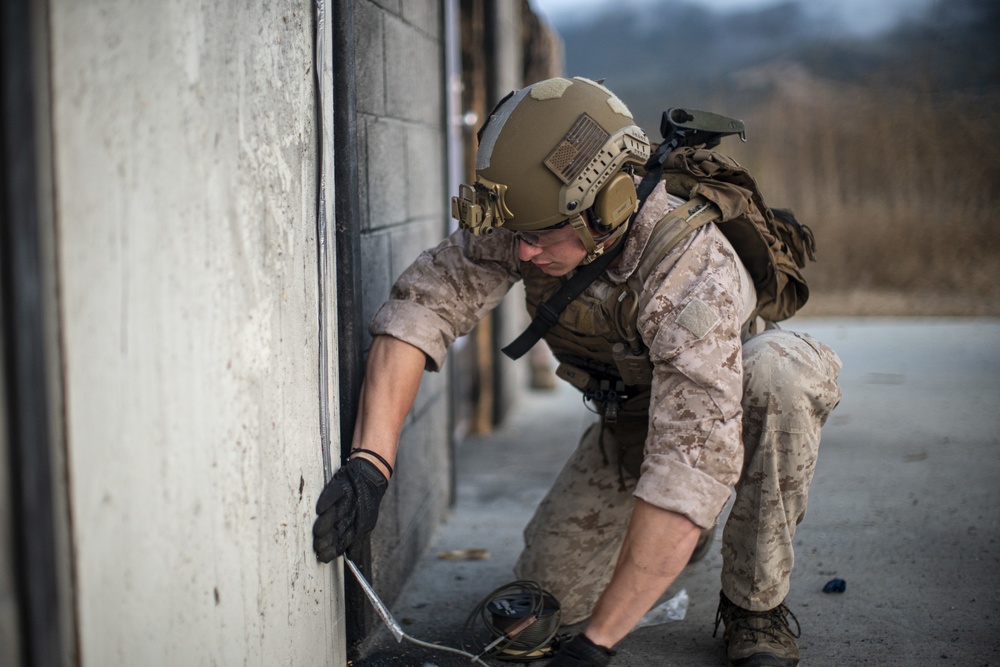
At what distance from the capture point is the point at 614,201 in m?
2.12

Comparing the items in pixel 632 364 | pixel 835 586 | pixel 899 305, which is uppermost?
pixel 632 364

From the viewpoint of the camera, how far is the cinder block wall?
2.57 m

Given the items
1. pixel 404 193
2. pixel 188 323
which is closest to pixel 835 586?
pixel 404 193

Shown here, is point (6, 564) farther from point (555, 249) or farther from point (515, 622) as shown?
point (515, 622)

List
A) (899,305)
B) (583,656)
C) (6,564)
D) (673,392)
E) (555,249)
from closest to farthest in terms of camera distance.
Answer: (6,564), (583,656), (673,392), (555,249), (899,305)

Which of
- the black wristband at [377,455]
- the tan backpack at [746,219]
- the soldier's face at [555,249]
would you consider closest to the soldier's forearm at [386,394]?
the black wristband at [377,455]

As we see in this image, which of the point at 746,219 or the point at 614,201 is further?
the point at 746,219

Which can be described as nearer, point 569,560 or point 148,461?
point 148,461

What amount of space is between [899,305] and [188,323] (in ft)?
25.5

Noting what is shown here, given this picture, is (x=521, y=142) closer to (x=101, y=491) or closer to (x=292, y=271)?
(x=292, y=271)

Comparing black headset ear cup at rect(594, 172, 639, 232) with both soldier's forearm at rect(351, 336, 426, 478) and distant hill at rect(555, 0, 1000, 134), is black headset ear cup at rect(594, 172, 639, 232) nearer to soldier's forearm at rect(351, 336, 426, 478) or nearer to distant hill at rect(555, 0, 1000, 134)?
soldier's forearm at rect(351, 336, 426, 478)

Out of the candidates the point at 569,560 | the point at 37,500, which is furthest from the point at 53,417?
the point at 569,560

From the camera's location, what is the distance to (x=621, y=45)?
20.4m

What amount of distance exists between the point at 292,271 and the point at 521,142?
57cm
